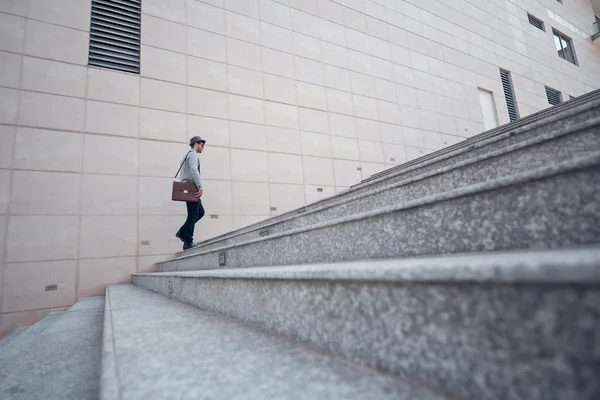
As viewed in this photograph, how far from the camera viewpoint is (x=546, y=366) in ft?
1.31

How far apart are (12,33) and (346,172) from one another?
5.25m

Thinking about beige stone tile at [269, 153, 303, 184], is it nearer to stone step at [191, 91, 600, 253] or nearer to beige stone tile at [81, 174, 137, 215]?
beige stone tile at [81, 174, 137, 215]

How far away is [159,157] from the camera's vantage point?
414 centimetres

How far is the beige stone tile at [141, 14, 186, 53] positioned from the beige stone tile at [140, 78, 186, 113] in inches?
25.3

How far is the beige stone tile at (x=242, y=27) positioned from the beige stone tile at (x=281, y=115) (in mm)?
1274

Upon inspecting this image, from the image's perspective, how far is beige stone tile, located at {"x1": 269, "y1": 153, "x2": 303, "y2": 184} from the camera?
16.1 feet

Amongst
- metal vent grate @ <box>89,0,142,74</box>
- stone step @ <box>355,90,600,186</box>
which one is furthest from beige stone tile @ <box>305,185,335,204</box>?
metal vent grate @ <box>89,0,142,74</box>

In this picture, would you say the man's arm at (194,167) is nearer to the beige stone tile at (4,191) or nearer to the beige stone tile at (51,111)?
the beige stone tile at (51,111)

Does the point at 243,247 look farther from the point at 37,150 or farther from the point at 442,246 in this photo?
the point at 37,150

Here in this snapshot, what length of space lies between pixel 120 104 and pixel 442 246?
4604 millimetres

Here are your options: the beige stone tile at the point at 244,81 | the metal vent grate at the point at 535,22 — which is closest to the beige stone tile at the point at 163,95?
the beige stone tile at the point at 244,81

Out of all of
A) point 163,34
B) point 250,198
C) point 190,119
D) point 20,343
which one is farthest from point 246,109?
point 20,343

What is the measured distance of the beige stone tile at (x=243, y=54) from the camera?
4.99 meters

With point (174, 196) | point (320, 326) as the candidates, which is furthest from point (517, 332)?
point (174, 196)
